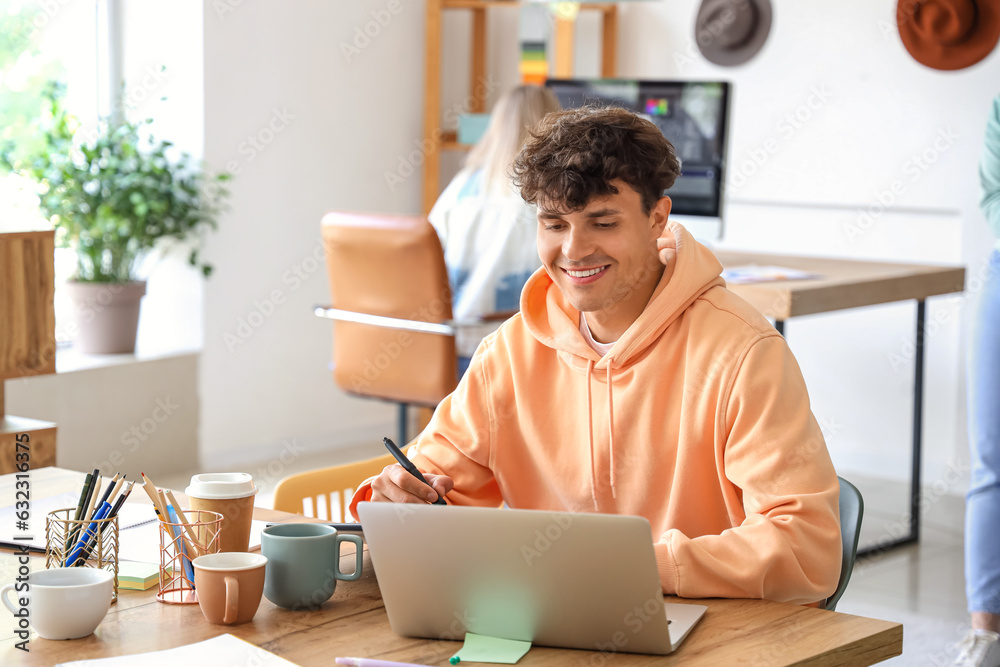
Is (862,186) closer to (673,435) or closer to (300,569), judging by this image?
(673,435)

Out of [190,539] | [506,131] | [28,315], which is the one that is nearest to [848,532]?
[190,539]

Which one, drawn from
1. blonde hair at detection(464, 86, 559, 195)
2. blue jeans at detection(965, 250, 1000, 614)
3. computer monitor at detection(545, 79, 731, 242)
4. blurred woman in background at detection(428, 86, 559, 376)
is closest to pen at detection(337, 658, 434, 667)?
blue jeans at detection(965, 250, 1000, 614)

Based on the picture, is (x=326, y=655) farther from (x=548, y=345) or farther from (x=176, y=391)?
(x=176, y=391)

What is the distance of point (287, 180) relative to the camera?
4.46m

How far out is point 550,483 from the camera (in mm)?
1594

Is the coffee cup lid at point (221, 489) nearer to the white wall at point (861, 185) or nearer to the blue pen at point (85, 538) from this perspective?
the blue pen at point (85, 538)

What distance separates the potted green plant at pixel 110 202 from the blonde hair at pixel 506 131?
3.46 ft

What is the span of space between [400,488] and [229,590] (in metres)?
0.35

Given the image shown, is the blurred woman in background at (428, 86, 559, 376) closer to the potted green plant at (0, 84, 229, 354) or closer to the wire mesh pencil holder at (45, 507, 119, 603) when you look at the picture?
the potted green plant at (0, 84, 229, 354)

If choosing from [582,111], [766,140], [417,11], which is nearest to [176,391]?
[417,11]

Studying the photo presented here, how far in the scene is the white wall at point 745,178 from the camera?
4.08m

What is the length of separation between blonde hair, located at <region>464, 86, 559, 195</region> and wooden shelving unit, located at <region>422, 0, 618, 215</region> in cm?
111

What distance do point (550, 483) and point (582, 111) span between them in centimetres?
48

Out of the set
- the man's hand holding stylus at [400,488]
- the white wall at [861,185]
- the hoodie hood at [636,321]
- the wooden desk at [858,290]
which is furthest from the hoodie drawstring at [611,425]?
the white wall at [861,185]
